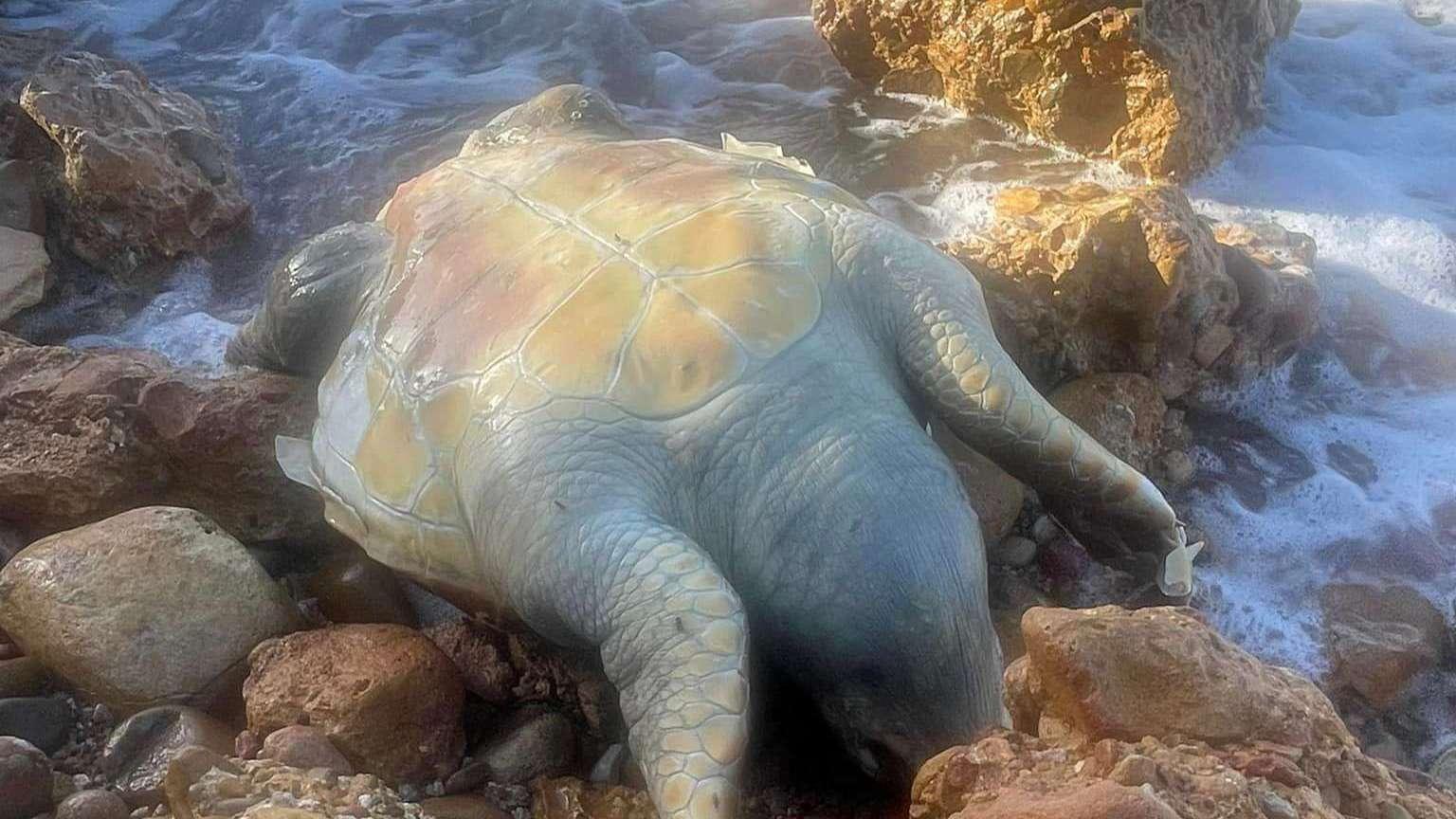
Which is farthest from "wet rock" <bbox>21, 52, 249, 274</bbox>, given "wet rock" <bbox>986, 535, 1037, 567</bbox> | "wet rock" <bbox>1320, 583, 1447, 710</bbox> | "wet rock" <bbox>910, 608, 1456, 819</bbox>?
"wet rock" <bbox>1320, 583, 1447, 710</bbox>

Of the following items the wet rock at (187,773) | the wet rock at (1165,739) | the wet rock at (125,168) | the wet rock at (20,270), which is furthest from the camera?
the wet rock at (125,168)

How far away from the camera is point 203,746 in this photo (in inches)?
92.6

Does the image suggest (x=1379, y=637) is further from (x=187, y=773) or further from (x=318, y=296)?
(x=318, y=296)

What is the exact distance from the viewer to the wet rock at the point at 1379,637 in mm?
2930

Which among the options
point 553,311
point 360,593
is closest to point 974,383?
point 553,311

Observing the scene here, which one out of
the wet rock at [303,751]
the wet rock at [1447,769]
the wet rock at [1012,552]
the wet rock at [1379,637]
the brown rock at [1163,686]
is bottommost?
the wet rock at [1447,769]

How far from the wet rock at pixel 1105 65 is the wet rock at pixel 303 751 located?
12.5 ft

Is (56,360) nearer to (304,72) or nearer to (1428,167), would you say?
(304,72)

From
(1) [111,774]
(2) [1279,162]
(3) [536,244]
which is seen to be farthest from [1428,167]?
(1) [111,774]

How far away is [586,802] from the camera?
2.28 metres

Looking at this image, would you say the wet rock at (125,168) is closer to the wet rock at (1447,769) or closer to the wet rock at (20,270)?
the wet rock at (20,270)

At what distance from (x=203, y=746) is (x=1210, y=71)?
457 centimetres

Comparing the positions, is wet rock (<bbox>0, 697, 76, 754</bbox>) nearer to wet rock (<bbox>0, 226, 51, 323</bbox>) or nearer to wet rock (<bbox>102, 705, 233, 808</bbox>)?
wet rock (<bbox>102, 705, 233, 808</bbox>)

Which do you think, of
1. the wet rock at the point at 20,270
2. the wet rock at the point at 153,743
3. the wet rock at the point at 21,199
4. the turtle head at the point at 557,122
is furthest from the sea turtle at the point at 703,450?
the wet rock at the point at 21,199
